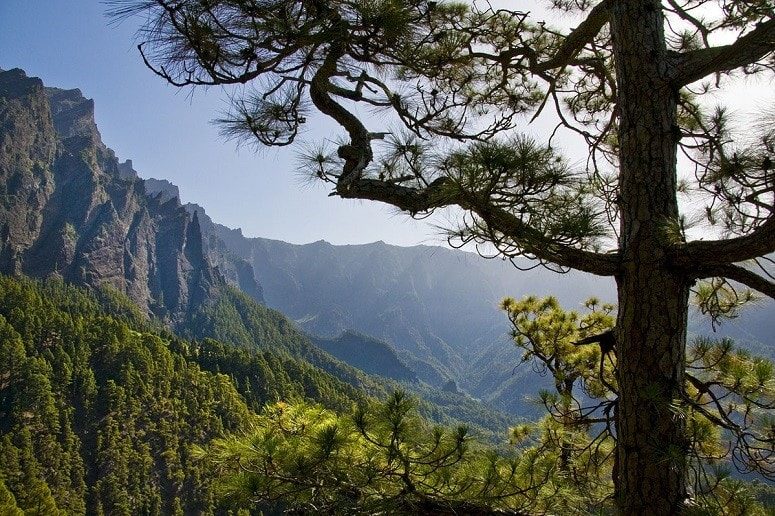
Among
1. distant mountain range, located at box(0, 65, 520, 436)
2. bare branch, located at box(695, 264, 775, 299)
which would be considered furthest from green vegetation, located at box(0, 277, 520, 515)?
distant mountain range, located at box(0, 65, 520, 436)

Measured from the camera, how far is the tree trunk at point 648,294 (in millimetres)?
1515

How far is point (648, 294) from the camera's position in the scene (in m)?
1.59

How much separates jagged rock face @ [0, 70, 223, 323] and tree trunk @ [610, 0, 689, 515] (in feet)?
314

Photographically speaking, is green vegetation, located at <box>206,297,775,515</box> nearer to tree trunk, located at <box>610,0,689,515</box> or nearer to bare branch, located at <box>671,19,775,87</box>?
tree trunk, located at <box>610,0,689,515</box>

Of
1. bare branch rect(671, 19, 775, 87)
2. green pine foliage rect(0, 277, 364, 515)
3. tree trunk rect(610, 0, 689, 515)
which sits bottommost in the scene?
green pine foliage rect(0, 277, 364, 515)

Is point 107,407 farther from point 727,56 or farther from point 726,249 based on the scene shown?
point 727,56

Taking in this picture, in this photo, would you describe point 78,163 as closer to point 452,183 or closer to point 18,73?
point 18,73

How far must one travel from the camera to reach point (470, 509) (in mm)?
1623

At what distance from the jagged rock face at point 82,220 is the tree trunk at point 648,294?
9565 centimetres

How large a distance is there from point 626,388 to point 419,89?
6.14 feet

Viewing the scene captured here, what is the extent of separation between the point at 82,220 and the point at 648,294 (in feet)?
359

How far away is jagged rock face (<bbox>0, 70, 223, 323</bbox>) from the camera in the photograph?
7994 cm

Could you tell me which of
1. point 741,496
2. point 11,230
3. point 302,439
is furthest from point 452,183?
point 11,230

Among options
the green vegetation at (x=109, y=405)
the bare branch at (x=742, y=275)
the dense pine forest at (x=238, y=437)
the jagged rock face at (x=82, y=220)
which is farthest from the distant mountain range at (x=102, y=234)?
the bare branch at (x=742, y=275)
